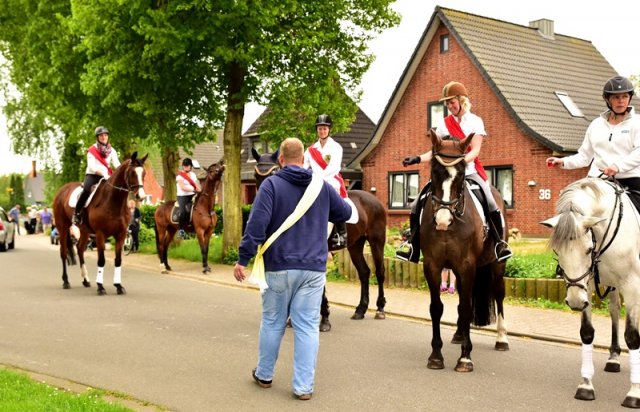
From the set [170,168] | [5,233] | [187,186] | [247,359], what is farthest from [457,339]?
[5,233]

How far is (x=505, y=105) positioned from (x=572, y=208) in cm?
2255

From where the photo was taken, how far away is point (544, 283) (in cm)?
1176

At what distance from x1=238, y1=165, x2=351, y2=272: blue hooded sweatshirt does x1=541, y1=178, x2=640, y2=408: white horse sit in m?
2.07

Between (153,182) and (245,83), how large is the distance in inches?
2244

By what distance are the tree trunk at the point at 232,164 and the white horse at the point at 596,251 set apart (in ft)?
46.5

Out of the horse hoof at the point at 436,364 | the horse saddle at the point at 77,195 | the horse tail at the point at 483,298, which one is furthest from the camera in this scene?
the horse saddle at the point at 77,195

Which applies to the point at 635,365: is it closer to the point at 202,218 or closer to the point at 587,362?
the point at 587,362

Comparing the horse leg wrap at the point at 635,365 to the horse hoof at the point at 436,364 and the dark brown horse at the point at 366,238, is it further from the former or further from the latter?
the dark brown horse at the point at 366,238

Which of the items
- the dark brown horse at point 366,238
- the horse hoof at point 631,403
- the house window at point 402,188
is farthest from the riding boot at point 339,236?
the house window at point 402,188

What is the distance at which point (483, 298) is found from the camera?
28.3ft

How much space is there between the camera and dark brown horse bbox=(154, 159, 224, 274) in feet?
58.4

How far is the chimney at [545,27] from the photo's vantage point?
34.0m

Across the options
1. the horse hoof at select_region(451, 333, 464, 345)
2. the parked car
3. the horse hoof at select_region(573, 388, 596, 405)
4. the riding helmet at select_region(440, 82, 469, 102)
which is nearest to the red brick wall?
the parked car

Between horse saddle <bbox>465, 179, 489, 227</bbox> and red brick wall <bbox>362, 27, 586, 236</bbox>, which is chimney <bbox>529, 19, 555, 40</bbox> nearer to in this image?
red brick wall <bbox>362, 27, 586, 236</bbox>
